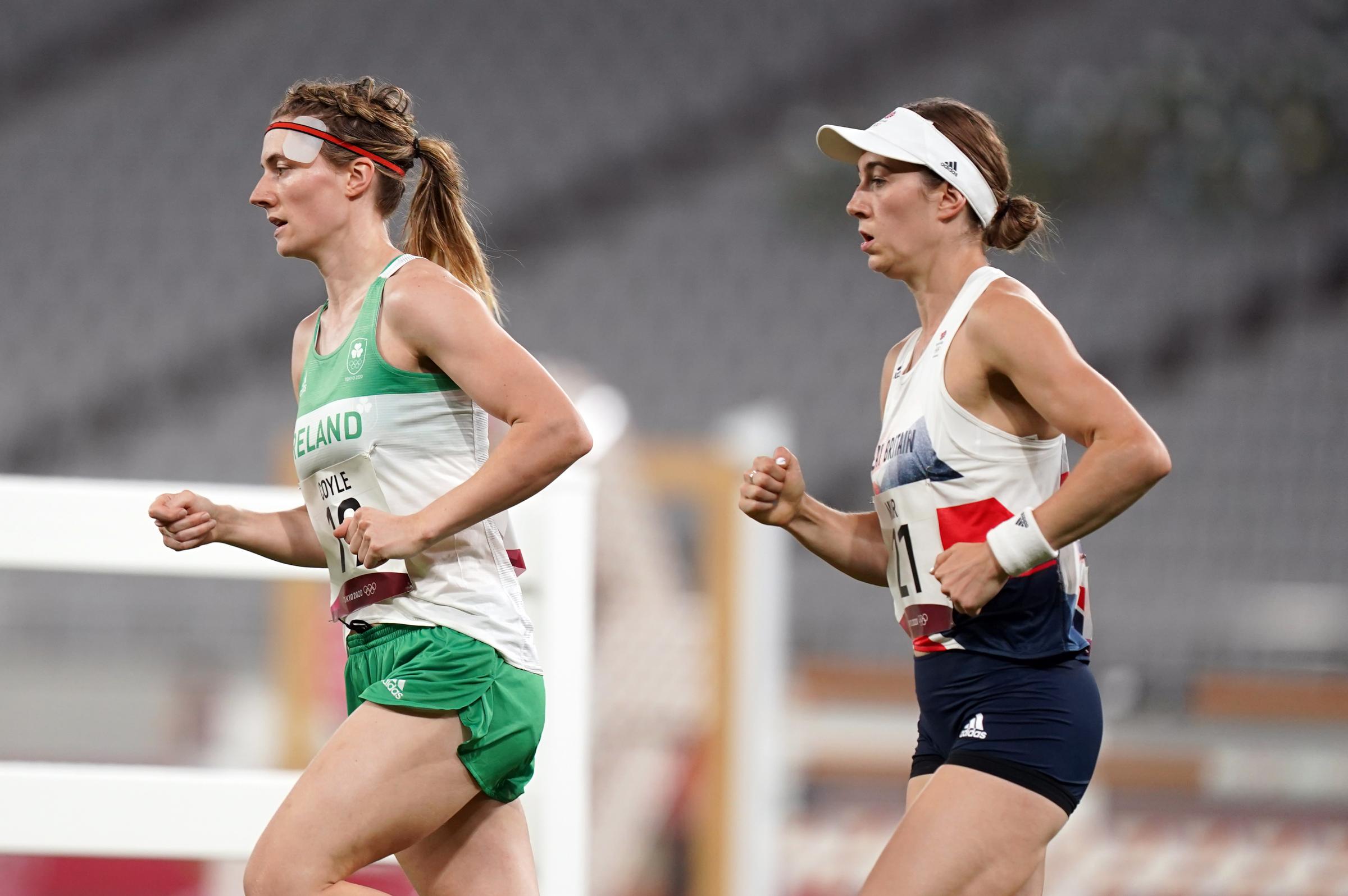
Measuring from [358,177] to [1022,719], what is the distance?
A: 1.28 meters

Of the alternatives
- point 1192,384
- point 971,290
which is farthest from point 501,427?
point 1192,384

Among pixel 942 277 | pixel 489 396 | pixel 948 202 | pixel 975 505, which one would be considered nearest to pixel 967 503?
pixel 975 505

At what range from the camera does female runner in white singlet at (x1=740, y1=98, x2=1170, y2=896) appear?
207 cm

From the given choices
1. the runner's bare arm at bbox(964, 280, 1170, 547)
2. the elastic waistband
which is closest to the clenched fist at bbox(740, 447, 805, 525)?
the runner's bare arm at bbox(964, 280, 1170, 547)

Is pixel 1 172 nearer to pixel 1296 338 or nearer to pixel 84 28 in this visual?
pixel 84 28

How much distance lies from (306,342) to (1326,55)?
479 inches

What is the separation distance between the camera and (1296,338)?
1223 centimetres

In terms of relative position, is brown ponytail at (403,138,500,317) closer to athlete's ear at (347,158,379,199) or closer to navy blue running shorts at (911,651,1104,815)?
athlete's ear at (347,158,379,199)

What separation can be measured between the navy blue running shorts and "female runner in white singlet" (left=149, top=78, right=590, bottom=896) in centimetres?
63

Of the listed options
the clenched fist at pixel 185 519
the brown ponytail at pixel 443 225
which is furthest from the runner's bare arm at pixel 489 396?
the clenched fist at pixel 185 519

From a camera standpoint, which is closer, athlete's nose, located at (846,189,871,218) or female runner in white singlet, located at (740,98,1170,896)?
female runner in white singlet, located at (740,98,1170,896)

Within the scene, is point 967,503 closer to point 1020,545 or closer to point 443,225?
point 1020,545

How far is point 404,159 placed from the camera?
7.59 feet

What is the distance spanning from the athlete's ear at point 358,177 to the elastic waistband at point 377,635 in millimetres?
652
